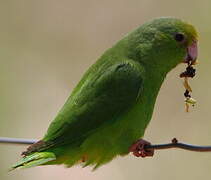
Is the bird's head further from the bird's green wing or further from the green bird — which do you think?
the bird's green wing

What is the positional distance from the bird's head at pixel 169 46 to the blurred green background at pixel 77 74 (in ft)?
5.96

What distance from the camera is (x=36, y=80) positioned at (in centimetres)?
655

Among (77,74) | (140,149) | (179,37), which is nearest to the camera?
(140,149)

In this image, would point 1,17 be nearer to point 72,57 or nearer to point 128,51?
point 72,57

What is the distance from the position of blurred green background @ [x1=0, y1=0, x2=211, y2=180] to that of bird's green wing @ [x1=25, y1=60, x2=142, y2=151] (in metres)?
1.91

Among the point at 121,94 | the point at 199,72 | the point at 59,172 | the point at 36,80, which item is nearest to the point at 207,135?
the point at 199,72

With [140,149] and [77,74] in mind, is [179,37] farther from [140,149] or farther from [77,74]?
[77,74]

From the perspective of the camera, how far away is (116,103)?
12.5 feet

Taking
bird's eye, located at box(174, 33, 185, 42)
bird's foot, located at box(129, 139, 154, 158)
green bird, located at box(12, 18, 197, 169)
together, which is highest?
bird's eye, located at box(174, 33, 185, 42)

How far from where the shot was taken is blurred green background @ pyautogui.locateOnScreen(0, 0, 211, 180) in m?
5.75

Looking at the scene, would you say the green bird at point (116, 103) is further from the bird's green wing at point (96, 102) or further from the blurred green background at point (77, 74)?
the blurred green background at point (77, 74)

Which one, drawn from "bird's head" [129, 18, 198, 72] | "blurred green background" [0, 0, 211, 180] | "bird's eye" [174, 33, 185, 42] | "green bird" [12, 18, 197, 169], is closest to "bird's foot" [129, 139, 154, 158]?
"green bird" [12, 18, 197, 169]

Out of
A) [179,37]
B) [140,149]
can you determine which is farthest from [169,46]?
[140,149]

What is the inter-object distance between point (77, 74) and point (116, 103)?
270 centimetres
